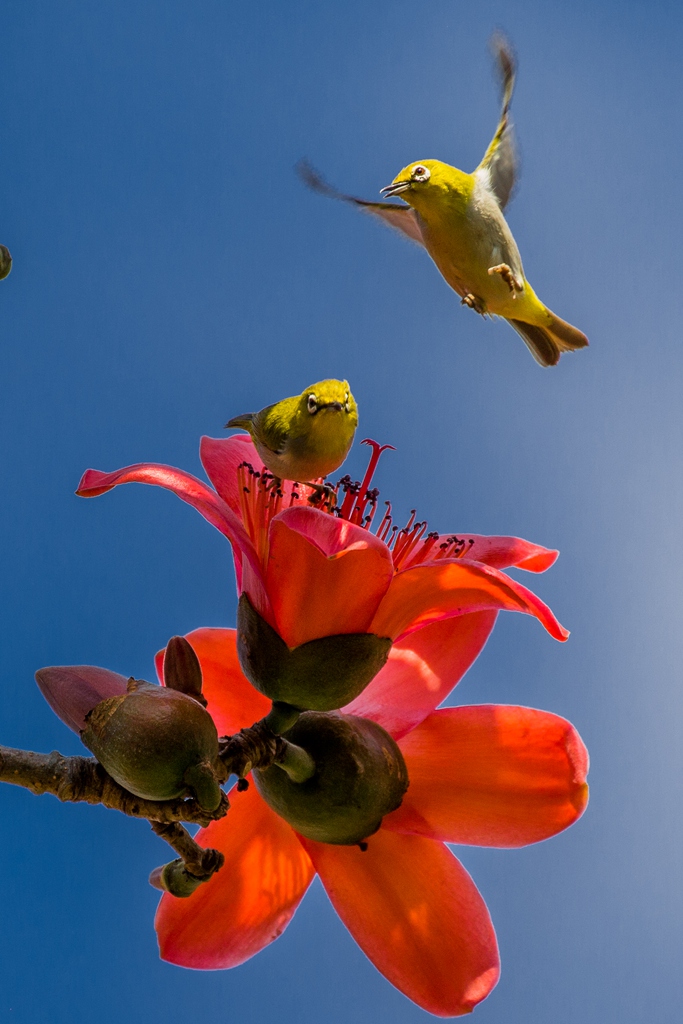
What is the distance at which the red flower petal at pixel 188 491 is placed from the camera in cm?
57

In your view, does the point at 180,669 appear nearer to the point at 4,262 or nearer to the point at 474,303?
the point at 4,262

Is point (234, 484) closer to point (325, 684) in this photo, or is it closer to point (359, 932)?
point (325, 684)

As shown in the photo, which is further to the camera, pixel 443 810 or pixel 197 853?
pixel 443 810

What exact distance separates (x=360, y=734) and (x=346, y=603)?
10 cm

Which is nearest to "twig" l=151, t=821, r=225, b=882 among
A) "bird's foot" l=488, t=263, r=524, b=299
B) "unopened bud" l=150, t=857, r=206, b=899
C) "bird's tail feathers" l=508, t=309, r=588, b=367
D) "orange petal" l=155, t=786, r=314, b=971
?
"unopened bud" l=150, t=857, r=206, b=899

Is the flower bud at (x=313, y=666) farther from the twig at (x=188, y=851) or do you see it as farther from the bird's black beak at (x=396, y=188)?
the bird's black beak at (x=396, y=188)

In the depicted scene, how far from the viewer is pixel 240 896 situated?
661 mm

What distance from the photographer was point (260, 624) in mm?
604

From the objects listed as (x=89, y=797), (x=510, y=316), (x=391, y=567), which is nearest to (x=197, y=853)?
(x=89, y=797)

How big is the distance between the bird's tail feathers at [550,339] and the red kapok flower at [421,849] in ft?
2.32

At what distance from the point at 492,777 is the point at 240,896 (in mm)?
183

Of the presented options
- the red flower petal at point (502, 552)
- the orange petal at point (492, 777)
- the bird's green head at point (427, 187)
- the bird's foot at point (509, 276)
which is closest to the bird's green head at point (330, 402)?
the red flower petal at point (502, 552)

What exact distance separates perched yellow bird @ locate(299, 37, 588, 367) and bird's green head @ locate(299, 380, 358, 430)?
1.18ft

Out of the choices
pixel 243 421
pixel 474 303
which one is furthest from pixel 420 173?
pixel 243 421
